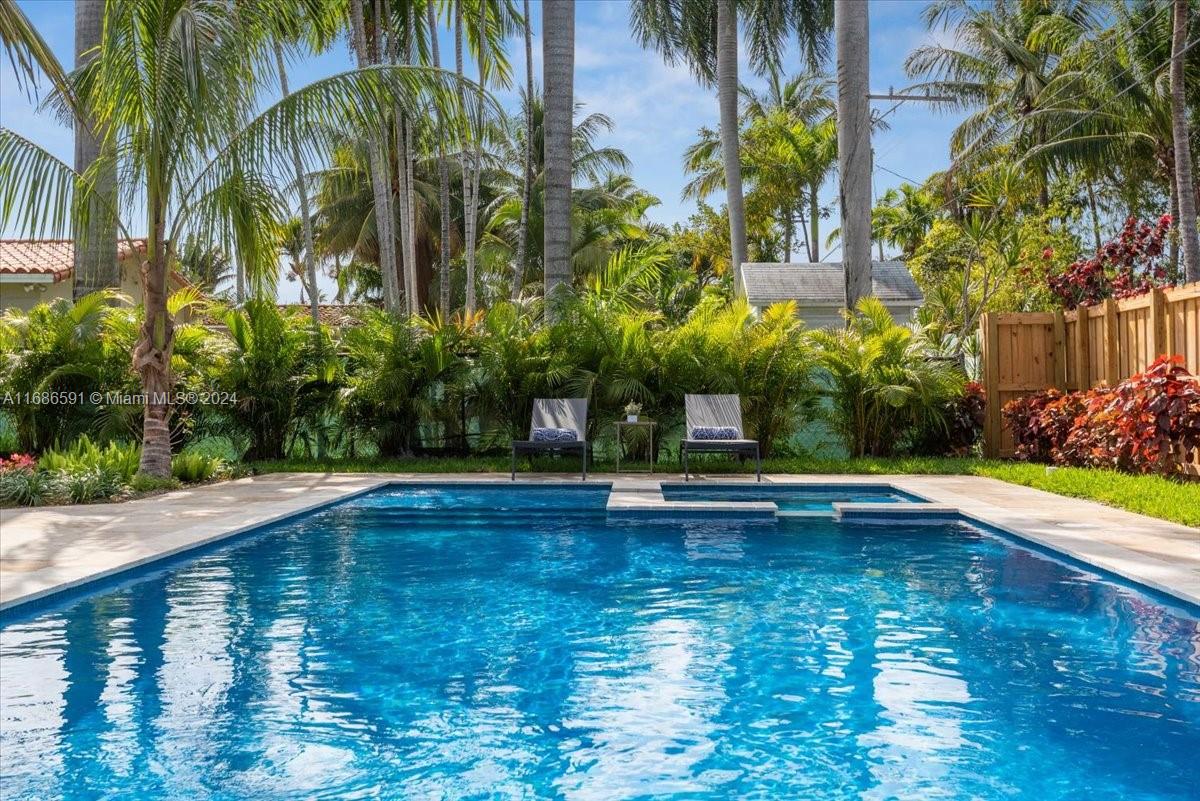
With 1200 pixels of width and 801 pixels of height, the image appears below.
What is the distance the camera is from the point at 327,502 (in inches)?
345

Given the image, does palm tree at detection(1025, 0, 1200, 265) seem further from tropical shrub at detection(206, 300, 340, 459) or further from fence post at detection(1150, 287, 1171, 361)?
tropical shrub at detection(206, 300, 340, 459)

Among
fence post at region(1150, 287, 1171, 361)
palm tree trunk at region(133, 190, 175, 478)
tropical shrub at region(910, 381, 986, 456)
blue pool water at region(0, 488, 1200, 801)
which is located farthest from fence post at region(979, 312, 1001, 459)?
palm tree trunk at region(133, 190, 175, 478)

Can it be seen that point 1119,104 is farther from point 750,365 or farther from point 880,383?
point 750,365

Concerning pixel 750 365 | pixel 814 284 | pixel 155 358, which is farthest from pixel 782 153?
pixel 155 358

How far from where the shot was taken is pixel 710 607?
5285 millimetres

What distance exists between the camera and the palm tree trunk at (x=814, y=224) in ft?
113

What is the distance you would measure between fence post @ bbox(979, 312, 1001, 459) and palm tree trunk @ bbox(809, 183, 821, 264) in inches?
883

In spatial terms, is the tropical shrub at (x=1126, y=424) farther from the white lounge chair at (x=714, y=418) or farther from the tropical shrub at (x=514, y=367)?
the tropical shrub at (x=514, y=367)

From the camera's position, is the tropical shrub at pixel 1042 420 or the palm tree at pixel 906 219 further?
the palm tree at pixel 906 219

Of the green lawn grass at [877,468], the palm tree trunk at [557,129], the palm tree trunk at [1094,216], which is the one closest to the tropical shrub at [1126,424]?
the green lawn grass at [877,468]

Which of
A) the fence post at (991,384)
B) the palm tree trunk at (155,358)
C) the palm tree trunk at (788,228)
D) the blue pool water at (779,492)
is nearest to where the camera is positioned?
the palm tree trunk at (155,358)

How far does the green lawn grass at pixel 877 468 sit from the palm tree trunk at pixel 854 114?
3.33 metres

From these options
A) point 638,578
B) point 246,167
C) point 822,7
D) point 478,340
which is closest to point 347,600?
point 638,578

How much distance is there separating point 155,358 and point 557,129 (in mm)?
5937
